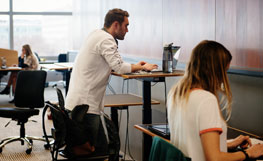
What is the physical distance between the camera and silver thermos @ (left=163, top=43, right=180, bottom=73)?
3023 millimetres

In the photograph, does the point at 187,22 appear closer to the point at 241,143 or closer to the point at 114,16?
the point at 114,16

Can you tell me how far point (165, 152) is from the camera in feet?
5.99

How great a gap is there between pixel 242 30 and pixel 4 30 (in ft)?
29.3

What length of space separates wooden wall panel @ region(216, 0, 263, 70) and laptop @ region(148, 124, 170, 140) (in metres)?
0.72

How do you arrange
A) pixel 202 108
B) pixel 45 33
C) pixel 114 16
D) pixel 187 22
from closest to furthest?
pixel 202 108 < pixel 114 16 < pixel 187 22 < pixel 45 33

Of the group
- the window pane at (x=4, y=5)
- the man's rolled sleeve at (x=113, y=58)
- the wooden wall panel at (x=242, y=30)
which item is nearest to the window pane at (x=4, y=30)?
the window pane at (x=4, y=5)

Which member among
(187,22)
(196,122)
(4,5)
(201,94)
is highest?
(4,5)

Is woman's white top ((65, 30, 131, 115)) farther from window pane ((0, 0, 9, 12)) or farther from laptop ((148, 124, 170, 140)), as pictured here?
window pane ((0, 0, 9, 12))

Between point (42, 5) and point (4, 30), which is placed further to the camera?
point (42, 5)

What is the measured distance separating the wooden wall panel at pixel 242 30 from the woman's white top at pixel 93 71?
0.80 m

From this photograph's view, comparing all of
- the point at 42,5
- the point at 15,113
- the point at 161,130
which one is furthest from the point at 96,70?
the point at 42,5

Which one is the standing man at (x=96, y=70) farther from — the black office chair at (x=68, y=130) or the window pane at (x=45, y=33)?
the window pane at (x=45, y=33)

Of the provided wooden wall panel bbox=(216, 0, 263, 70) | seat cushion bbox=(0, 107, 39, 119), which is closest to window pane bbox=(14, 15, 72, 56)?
seat cushion bbox=(0, 107, 39, 119)

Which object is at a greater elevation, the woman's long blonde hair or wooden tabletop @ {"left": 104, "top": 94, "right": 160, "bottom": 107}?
the woman's long blonde hair
